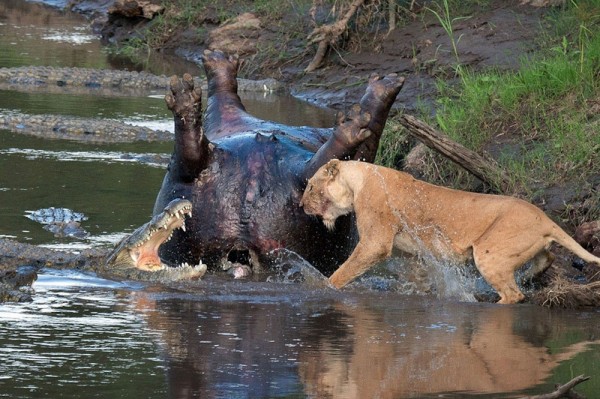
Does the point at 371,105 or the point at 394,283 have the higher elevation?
the point at 371,105

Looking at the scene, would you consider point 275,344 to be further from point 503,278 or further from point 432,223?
point 432,223

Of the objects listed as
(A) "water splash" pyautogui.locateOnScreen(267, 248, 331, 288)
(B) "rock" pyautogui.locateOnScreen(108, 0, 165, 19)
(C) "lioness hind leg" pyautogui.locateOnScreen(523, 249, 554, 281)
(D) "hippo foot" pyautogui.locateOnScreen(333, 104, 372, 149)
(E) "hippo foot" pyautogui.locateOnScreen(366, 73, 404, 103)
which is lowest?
(A) "water splash" pyautogui.locateOnScreen(267, 248, 331, 288)

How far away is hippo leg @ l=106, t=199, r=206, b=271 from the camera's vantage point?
766cm

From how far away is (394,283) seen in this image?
25.3ft

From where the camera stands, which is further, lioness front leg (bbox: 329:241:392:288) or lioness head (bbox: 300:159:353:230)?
lioness head (bbox: 300:159:353:230)

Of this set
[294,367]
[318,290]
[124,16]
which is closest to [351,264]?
[318,290]

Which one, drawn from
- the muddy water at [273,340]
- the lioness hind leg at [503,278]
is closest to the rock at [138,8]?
the muddy water at [273,340]

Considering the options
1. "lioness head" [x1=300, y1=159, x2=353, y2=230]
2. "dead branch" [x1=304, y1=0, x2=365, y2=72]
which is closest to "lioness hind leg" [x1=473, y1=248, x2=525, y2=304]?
"lioness head" [x1=300, y1=159, x2=353, y2=230]

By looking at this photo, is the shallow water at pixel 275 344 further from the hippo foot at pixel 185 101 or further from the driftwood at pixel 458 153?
the driftwood at pixel 458 153

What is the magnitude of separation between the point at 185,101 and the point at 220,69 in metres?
2.03

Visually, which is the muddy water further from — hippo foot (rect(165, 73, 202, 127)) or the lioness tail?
hippo foot (rect(165, 73, 202, 127))

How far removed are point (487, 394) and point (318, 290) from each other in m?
2.44

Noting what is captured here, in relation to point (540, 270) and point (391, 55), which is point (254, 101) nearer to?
point (391, 55)

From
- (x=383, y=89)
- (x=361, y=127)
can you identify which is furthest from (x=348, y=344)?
(x=383, y=89)
